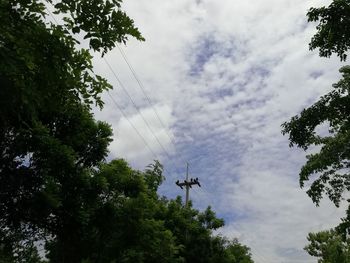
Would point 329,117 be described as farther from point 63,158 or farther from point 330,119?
point 63,158

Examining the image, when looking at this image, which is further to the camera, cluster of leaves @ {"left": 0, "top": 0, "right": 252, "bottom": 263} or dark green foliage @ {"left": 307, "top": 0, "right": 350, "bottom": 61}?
dark green foliage @ {"left": 307, "top": 0, "right": 350, "bottom": 61}

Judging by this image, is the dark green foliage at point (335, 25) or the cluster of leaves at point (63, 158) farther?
the dark green foliage at point (335, 25)

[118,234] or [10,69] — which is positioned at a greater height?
[118,234]

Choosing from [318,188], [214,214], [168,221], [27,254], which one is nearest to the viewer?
[27,254]

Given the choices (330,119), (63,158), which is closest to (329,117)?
(330,119)

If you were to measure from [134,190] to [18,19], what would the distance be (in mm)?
16239

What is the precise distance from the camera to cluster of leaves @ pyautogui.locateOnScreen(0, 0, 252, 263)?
13.5 feet

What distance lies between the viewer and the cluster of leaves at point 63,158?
4117 millimetres

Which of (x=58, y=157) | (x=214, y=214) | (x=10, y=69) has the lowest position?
(x=10, y=69)

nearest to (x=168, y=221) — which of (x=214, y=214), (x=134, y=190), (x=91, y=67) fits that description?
(x=214, y=214)

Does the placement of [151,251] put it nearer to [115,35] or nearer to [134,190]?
[134,190]

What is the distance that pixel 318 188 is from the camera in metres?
15.2

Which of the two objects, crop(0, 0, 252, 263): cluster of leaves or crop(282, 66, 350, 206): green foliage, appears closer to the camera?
crop(0, 0, 252, 263): cluster of leaves

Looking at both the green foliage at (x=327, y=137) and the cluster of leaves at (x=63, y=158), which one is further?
the green foliage at (x=327, y=137)
